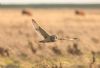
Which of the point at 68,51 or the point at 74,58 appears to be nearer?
the point at 74,58

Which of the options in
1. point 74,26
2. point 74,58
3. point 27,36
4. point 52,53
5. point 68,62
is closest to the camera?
point 68,62

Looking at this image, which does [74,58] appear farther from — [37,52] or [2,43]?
[2,43]

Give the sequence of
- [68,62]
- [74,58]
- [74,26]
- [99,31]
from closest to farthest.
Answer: [68,62]
[74,58]
[99,31]
[74,26]

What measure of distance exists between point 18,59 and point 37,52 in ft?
4.86

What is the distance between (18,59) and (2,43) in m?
2.14

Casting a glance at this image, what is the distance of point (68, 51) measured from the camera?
19703 mm

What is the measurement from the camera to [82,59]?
688 inches

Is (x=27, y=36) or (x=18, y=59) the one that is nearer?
(x=18, y=59)

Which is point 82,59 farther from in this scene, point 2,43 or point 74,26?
A: point 74,26

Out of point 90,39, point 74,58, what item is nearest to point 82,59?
point 74,58

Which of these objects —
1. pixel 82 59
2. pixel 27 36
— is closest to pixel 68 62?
pixel 82 59

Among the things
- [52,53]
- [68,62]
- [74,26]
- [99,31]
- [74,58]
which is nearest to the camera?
[68,62]

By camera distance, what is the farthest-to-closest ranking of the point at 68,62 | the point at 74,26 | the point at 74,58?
the point at 74,26 < the point at 74,58 < the point at 68,62

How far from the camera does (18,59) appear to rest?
17.8 m
